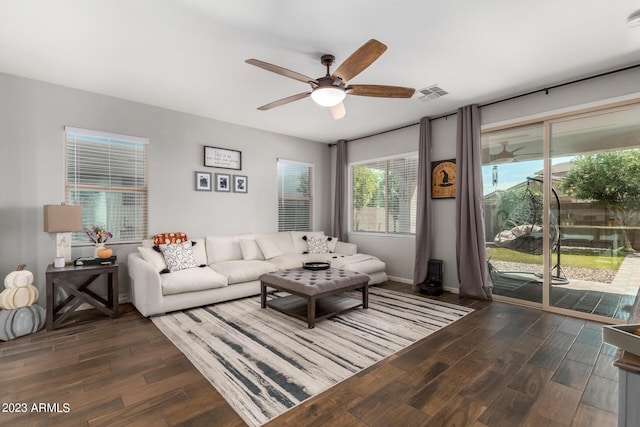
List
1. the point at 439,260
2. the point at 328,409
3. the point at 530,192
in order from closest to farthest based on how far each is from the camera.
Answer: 1. the point at 328,409
2. the point at 530,192
3. the point at 439,260

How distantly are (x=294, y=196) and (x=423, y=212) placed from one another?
256 cm

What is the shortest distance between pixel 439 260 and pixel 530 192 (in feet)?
5.12

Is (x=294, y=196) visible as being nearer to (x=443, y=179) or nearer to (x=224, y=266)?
(x=224, y=266)

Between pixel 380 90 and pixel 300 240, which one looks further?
pixel 300 240

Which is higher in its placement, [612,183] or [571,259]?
[612,183]

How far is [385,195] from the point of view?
5.76m

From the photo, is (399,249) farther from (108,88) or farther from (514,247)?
(108,88)

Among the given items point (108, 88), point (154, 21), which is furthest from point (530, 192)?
point (108, 88)

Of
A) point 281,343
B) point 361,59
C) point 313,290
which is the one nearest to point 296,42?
point 361,59

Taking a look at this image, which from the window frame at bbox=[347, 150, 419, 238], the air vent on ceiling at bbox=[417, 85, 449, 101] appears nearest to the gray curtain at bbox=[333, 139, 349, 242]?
the window frame at bbox=[347, 150, 419, 238]

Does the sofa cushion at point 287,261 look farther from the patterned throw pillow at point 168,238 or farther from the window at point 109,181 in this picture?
the window at point 109,181

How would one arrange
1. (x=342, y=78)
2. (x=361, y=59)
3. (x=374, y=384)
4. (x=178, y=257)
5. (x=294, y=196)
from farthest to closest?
(x=294, y=196) → (x=178, y=257) → (x=342, y=78) → (x=361, y=59) → (x=374, y=384)

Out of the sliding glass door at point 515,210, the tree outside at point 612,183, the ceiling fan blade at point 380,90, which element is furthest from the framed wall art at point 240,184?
the tree outside at point 612,183

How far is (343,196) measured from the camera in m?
6.30
